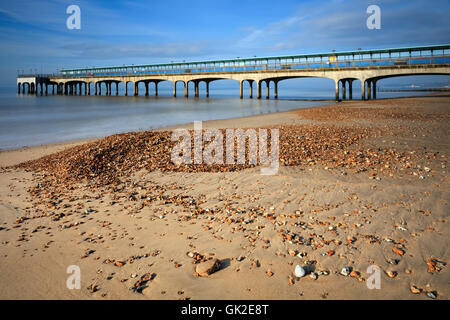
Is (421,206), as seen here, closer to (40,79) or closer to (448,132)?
(448,132)

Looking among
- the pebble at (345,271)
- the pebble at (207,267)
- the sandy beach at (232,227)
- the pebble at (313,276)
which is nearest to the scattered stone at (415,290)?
the sandy beach at (232,227)

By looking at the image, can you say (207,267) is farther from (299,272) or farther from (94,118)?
(94,118)

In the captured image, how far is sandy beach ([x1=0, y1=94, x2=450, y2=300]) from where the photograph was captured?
3734 mm

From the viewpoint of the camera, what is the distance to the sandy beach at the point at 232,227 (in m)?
3.73

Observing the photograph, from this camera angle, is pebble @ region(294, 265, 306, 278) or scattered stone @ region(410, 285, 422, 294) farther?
pebble @ region(294, 265, 306, 278)

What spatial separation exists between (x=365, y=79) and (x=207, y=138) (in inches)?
1574

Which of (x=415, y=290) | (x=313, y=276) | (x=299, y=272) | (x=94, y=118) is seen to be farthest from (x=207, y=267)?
(x=94, y=118)

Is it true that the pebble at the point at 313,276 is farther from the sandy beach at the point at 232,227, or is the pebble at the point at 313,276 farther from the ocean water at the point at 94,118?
the ocean water at the point at 94,118

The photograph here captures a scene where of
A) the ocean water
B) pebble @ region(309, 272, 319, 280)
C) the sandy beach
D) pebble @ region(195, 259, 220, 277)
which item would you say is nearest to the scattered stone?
the sandy beach

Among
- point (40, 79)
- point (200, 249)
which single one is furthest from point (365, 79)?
point (40, 79)

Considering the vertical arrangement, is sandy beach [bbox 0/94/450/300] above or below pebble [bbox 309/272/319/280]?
above

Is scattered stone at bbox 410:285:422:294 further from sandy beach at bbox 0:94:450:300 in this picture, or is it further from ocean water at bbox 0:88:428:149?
ocean water at bbox 0:88:428:149

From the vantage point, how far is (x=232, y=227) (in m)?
5.16

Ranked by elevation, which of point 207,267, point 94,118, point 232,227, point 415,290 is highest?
point 94,118
